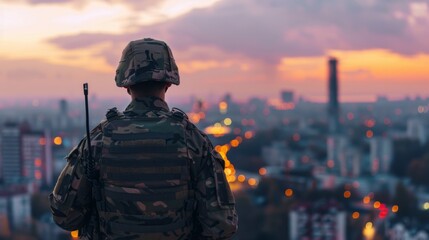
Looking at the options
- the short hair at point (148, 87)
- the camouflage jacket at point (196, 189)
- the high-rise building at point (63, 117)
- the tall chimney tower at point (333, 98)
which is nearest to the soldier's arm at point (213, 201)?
the camouflage jacket at point (196, 189)

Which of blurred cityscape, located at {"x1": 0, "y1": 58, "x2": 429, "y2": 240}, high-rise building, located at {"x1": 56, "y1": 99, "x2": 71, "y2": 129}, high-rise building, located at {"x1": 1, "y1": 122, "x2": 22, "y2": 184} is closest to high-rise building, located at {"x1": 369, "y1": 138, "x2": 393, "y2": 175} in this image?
blurred cityscape, located at {"x1": 0, "y1": 58, "x2": 429, "y2": 240}

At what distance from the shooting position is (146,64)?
3.45 feet

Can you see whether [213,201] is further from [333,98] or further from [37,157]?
[333,98]

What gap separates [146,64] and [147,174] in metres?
0.18

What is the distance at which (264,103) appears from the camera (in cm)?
5262

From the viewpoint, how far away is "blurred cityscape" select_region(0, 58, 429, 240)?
11.6 meters

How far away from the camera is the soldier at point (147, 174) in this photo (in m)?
1.02

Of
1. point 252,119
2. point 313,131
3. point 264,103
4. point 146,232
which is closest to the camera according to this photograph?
point 146,232

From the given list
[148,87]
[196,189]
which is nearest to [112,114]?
[148,87]

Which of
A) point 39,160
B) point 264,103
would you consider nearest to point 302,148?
point 39,160

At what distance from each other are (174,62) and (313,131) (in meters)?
35.3

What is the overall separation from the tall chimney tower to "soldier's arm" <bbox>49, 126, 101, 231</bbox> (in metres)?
32.4

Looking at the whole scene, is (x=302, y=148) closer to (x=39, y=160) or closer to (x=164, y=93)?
(x=39, y=160)

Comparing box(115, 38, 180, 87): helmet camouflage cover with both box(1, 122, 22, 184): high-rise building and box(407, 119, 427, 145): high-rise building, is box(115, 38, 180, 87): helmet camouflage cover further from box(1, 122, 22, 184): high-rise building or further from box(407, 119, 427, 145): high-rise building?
box(407, 119, 427, 145): high-rise building
